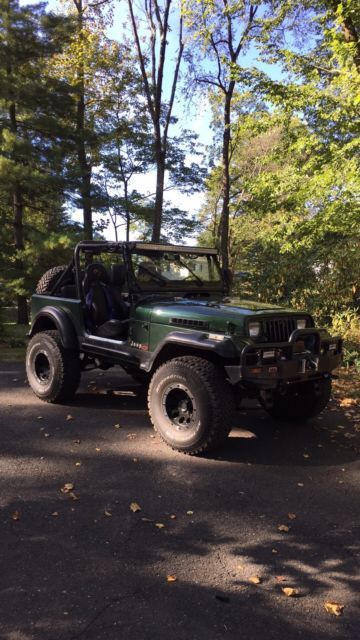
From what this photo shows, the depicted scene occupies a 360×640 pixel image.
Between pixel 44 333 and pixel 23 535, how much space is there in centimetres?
347

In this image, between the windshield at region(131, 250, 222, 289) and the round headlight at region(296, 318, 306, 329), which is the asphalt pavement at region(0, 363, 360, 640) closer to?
the round headlight at region(296, 318, 306, 329)

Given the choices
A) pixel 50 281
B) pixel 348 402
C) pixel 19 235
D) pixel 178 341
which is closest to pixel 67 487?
pixel 178 341

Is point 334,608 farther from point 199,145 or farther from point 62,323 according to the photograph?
point 199,145

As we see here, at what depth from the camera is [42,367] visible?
20.9 feet

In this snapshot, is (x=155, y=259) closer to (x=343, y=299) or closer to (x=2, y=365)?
(x=2, y=365)

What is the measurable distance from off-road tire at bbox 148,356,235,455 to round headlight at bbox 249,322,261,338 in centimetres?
46

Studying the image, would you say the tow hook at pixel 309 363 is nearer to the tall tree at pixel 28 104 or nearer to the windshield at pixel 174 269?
the windshield at pixel 174 269

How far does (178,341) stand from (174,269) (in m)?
1.53

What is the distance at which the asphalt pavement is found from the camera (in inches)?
91.7

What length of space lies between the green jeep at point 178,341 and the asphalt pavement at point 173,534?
45 cm

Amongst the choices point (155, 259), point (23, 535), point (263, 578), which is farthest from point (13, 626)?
point (155, 259)

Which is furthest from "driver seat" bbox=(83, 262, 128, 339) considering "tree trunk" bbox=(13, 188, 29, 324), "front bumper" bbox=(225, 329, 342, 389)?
"tree trunk" bbox=(13, 188, 29, 324)

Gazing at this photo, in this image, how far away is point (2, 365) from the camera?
853 centimetres

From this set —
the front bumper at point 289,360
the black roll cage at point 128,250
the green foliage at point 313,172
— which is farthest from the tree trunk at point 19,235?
the front bumper at point 289,360
